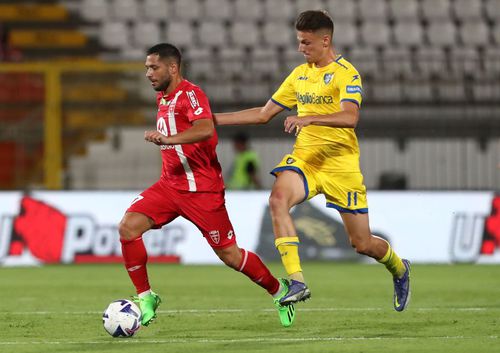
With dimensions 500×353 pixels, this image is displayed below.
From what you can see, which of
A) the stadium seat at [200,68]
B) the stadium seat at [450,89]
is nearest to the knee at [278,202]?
the stadium seat at [200,68]

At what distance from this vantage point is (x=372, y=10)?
2172 centimetres

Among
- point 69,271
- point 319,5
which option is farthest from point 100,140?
point 319,5

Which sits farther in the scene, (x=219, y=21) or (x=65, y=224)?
(x=219, y=21)

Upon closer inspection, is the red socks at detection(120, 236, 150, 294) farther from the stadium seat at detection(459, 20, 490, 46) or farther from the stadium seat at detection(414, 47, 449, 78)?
the stadium seat at detection(459, 20, 490, 46)

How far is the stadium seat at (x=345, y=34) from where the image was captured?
21.1 metres

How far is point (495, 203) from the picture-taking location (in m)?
15.1

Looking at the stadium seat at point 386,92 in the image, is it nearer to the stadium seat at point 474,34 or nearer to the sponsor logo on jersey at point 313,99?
the stadium seat at point 474,34

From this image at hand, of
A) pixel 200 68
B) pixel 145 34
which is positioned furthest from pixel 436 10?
pixel 200 68

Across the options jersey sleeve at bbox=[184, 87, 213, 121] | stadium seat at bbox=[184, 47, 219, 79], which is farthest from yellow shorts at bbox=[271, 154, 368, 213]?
stadium seat at bbox=[184, 47, 219, 79]

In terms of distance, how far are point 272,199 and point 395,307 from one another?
4.73 feet

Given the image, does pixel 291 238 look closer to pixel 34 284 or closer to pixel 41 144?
pixel 34 284

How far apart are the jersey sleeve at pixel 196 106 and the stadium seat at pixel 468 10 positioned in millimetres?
14549

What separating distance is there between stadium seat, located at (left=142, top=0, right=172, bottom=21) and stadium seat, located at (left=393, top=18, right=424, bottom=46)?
4131 mm

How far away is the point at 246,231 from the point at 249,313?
19.6 ft
